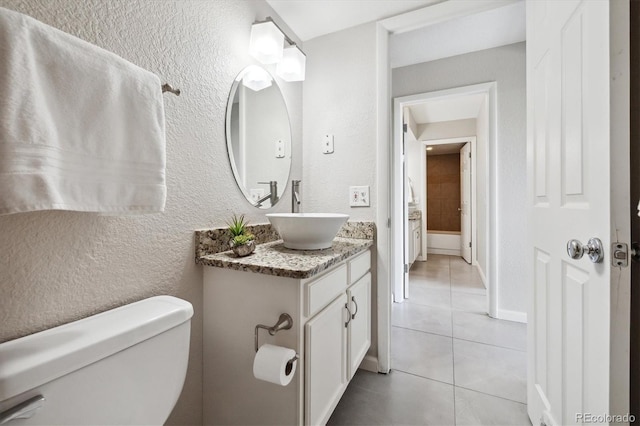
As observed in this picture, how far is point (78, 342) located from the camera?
23.7 inches

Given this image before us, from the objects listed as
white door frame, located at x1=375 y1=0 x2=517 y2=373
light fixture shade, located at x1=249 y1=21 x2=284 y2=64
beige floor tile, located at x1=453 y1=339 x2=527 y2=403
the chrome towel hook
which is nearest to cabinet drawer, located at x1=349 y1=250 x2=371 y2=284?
white door frame, located at x1=375 y1=0 x2=517 y2=373

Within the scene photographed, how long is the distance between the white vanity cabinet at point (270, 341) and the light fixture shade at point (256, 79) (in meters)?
0.94

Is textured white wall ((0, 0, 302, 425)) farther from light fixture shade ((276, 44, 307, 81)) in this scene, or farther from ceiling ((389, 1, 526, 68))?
ceiling ((389, 1, 526, 68))

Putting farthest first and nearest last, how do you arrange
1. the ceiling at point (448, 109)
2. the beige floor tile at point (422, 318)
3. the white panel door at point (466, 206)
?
Answer: the white panel door at point (466, 206) < the ceiling at point (448, 109) < the beige floor tile at point (422, 318)

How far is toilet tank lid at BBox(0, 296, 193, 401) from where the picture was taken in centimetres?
51

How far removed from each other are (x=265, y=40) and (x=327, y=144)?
68 centimetres

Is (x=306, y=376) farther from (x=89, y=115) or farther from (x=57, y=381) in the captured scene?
(x=89, y=115)

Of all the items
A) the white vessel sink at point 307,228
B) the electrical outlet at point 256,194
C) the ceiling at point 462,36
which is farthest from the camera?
the ceiling at point 462,36

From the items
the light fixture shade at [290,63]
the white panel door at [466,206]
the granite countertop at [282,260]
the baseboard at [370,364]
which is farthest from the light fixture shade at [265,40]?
the white panel door at [466,206]

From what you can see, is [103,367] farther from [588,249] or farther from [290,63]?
[290,63]

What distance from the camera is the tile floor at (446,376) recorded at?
1306mm

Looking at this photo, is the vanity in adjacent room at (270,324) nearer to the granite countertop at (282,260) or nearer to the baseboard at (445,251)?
the granite countertop at (282,260)

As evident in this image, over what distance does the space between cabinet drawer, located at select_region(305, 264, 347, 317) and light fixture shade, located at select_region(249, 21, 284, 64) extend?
44.3 inches

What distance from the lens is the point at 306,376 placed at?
94cm
